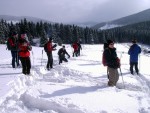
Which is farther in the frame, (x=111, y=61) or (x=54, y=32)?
(x=54, y=32)

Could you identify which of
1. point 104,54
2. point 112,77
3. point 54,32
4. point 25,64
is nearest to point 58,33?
point 54,32

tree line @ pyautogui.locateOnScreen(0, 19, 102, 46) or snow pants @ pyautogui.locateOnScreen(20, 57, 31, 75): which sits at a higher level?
tree line @ pyautogui.locateOnScreen(0, 19, 102, 46)

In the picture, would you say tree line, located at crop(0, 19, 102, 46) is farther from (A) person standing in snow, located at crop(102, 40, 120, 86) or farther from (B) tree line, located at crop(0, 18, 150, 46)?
(A) person standing in snow, located at crop(102, 40, 120, 86)

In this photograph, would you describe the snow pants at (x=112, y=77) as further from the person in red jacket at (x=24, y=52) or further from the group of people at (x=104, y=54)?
the person in red jacket at (x=24, y=52)

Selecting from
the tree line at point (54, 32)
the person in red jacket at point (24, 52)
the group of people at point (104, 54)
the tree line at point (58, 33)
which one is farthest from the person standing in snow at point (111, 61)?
the tree line at point (54, 32)

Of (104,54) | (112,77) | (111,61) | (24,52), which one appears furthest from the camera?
(24,52)

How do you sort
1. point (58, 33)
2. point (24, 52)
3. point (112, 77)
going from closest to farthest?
point (112, 77)
point (24, 52)
point (58, 33)

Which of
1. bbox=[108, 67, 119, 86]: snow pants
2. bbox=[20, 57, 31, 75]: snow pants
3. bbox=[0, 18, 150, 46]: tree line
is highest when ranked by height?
bbox=[0, 18, 150, 46]: tree line

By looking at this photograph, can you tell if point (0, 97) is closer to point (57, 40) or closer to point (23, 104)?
point (23, 104)

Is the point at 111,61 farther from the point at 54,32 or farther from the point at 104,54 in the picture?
the point at 54,32

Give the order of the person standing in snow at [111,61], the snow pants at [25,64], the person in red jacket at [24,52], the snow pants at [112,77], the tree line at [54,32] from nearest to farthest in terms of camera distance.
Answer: the snow pants at [112,77] → the person standing in snow at [111,61] → the person in red jacket at [24,52] → the snow pants at [25,64] → the tree line at [54,32]

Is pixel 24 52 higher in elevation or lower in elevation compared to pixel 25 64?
higher

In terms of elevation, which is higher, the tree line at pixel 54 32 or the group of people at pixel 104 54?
the tree line at pixel 54 32

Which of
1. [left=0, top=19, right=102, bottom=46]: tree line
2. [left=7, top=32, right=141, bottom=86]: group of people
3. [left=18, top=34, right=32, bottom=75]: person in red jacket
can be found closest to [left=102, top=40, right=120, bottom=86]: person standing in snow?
[left=7, top=32, right=141, bottom=86]: group of people
